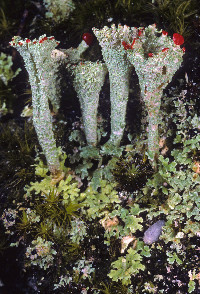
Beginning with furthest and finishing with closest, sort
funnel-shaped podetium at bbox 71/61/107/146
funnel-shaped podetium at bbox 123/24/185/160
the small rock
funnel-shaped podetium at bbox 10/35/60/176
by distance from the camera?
the small rock, funnel-shaped podetium at bbox 71/61/107/146, funnel-shaped podetium at bbox 10/35/60/176, funnel-shaped podetium at bbox 123/24/185/160

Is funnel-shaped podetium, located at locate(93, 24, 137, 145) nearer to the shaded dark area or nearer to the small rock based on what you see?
the shaded dark area

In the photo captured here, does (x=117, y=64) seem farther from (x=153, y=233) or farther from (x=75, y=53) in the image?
(x=153, y=233)

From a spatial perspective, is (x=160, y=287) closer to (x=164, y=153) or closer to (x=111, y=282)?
(x=111, y=282)

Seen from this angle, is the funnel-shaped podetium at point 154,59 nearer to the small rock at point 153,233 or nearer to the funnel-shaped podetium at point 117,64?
the funnel-shaped podetium at point 117,64

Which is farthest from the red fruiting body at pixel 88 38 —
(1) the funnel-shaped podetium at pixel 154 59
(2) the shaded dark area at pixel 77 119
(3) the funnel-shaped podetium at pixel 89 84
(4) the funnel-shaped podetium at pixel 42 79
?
(1) the funnel-shaped podetium at pixel 154 59

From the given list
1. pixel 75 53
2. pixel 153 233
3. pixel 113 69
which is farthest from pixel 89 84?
pixel 153 233

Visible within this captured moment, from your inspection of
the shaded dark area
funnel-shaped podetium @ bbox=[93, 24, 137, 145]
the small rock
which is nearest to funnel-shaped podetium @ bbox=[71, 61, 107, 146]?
funnel-shaped podetium @ bbox=[93, 24, 137, 145]
